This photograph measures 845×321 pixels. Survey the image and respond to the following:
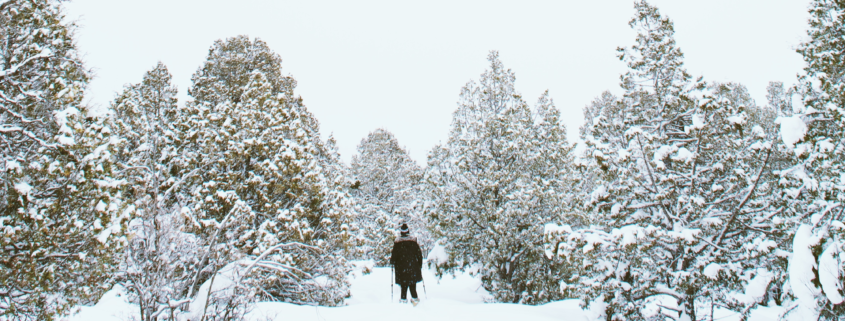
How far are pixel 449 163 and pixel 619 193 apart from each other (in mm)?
5488

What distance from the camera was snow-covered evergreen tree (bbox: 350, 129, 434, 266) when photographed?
963 inches

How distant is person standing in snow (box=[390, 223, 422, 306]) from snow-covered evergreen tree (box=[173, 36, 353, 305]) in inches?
72.3

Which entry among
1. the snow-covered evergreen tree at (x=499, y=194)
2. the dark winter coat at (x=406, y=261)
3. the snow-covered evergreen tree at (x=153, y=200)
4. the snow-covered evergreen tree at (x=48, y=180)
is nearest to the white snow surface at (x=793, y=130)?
the snow-covered evergreen tree at (x=499, y=194)

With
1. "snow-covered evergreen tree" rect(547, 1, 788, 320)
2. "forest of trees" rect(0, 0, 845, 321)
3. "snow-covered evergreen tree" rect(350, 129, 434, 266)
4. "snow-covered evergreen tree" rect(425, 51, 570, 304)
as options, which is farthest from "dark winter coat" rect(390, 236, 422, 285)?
"snow-covered evergreen tree" rect(350, 129, 434, 266)

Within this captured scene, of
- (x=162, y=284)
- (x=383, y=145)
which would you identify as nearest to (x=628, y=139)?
(x=162, y=284)

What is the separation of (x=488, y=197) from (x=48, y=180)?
379 inches

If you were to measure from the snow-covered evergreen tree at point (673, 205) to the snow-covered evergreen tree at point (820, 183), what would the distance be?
0.48 meters

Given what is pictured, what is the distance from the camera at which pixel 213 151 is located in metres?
10.8

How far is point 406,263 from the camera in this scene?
8.99 meters

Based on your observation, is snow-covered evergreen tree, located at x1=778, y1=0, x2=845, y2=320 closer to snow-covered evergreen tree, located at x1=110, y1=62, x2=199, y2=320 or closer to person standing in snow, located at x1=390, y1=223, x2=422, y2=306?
person standing in snow, located at x1=390, y1=223, x2=422, y2=306

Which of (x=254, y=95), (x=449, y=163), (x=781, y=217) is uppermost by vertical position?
(x=254, y=95)

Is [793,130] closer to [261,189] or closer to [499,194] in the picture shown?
[499,194]

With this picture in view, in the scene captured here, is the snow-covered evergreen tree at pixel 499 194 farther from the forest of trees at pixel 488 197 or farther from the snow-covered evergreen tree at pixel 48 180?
the snow-covered evergreen tree at pixel 48 180

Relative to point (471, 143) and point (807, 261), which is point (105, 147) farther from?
point (807, 261)
